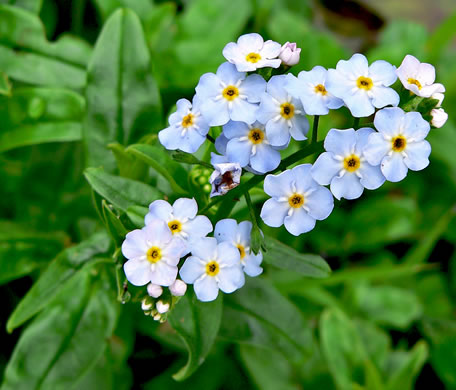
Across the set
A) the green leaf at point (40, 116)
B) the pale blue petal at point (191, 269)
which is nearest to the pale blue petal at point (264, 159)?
the pale blue petal at point (191, 269)

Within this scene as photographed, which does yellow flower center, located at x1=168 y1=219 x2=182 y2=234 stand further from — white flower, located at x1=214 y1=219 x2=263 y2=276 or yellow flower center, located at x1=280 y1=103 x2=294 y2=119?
yellow flower center, located at x1=280 y1=103 x2=294 y2=119

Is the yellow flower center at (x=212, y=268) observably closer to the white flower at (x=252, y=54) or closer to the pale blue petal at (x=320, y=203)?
the pale blue petal at (x=320, y=203)

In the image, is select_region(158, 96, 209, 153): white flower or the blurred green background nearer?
select_region(158, 96, 209, 153): white flower

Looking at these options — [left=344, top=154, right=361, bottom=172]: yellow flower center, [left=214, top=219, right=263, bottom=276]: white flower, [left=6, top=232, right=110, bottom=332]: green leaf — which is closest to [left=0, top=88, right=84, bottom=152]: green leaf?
[left=6, top=232, right=110, bottom=332]: green leaf

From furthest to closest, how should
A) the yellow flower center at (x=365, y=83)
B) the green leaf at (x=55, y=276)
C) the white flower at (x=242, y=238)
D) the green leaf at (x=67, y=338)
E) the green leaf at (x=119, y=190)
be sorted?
the green leaf at (x=67, y=338) → the green leaf at (x=55, y=276) → the green leaf at (x=119, y=190) → the white flower at (x=242, y=238) → the yellow flower center at (x=365, y=83)

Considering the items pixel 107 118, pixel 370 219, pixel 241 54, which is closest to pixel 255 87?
pixel 241 54

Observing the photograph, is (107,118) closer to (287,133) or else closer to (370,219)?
(287,133)
